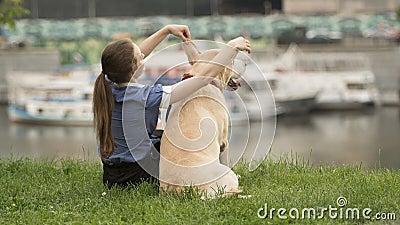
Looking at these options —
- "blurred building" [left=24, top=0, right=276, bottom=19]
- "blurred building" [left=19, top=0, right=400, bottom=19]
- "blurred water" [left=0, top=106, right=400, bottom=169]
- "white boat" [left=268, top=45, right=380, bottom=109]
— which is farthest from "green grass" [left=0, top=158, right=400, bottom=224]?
"blurred building" [left=24, top=0, right=276, bottom=19]

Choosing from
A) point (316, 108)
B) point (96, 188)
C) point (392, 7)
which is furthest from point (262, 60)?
point (96, 188)

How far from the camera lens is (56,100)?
1853cm

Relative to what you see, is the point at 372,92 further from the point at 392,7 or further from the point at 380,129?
the point at 392,7

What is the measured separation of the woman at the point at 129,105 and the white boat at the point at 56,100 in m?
14.3

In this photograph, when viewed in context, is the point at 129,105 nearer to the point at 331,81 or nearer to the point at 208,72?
the point at 208,72

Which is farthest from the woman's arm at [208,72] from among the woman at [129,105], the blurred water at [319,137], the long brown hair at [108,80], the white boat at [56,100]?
the white boat at [56,100]

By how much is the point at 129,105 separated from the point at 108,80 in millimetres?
195

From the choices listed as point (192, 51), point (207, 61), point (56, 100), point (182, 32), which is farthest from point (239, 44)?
point (56, 100)

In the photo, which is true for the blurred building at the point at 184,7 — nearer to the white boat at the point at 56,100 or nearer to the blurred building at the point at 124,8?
the blurred building at the point at 124,8

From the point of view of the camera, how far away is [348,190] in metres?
3.81

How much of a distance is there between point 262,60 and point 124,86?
16678 millimetres

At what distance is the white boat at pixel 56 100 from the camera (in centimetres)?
1825

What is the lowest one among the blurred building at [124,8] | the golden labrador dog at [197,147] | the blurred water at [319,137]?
the blurred water at [319,137]

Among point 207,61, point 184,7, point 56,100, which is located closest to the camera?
point 207,61
